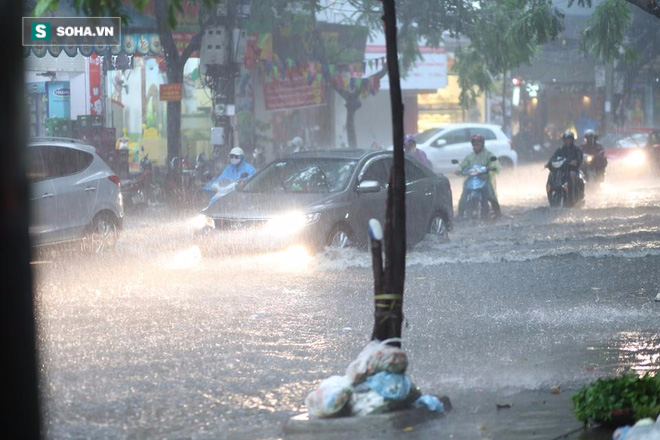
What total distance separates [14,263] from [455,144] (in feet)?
76.1

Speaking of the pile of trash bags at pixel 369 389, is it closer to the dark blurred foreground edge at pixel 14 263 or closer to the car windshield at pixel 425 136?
the dark blurred foreground edge at pixel 14 263

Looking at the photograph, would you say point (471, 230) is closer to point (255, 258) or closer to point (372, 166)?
point (372, 166)

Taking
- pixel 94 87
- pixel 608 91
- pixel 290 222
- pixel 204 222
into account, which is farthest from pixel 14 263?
pixel 608 91

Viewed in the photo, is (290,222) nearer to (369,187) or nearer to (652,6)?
(369,187)

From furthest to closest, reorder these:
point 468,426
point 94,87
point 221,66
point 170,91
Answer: point 94,87
point 221,66
point 170,91
point 468,426

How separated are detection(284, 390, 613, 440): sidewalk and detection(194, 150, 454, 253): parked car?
22.7ft

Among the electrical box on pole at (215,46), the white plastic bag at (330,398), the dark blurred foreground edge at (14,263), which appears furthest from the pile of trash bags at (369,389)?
the electrical box on pole at (215,46)

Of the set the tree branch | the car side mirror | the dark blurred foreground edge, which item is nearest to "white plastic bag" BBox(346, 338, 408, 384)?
the dark blurred foreground edge

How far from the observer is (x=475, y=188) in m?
20.5

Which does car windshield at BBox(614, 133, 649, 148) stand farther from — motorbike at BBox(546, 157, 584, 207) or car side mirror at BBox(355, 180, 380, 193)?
car side mirror at BBox(355, 180, 380, 193)

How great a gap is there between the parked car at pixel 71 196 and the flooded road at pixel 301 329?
0.40 metres

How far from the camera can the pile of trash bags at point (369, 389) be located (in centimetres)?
614

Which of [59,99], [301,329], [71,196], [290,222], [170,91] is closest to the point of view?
[301,329]

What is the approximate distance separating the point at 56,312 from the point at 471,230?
33.1 feet
